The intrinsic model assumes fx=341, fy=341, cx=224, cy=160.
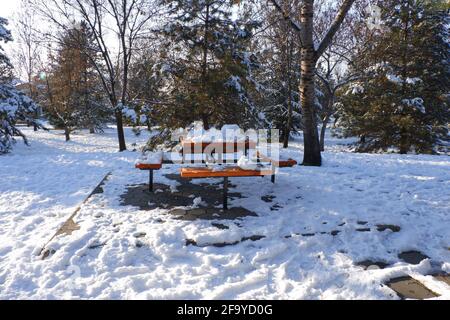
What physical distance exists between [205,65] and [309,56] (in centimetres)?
449

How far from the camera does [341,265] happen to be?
339 centimetres

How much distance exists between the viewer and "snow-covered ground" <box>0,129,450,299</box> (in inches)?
121

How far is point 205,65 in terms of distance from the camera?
11.5 metres

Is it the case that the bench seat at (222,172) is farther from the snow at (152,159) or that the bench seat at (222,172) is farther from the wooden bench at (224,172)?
the snow at (152,159)

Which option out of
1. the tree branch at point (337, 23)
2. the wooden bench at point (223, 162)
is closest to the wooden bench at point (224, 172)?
the wooden bench at point (223, 162)

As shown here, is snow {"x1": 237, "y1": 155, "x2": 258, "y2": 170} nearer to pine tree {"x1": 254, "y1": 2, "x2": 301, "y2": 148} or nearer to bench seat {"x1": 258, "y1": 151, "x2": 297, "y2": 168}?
bench seat {"x1": 258, "y1": 151, "x2": 297, "y2": 168}

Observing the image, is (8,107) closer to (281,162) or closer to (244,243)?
(281,162)

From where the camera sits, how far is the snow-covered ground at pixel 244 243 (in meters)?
3.07

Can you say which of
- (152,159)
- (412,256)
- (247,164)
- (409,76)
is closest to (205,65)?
(152,159)

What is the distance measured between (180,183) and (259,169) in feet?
7.35

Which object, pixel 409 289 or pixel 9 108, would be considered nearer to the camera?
pixel 409 289

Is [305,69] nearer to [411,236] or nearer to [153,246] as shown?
[411,236]

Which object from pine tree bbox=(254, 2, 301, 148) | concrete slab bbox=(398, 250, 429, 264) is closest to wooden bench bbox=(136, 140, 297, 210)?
concrete slab bbox=(398, 250, 429, 264)
